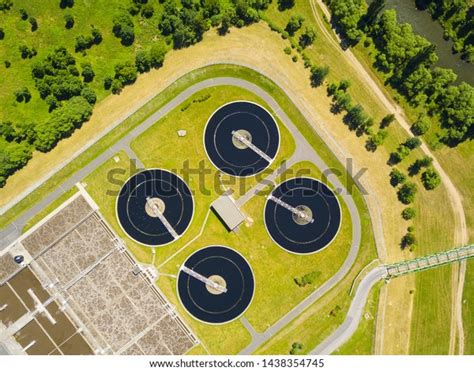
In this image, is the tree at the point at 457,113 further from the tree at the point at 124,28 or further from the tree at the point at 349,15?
the tree at the point at 124,28

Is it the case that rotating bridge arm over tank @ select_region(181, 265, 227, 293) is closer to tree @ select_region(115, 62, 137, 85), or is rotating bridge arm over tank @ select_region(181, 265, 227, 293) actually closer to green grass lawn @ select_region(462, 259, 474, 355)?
tree @ select_region(115, 62, 137, 85)

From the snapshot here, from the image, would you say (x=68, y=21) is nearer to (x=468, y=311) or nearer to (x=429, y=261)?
(x=429, y=261)

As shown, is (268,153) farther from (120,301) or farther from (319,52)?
(120,301)

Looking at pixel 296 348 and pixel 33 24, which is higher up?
pixel 33 24

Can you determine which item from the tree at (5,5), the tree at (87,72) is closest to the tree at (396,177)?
the tree at (87,72)

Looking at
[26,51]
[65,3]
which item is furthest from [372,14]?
[26,51]

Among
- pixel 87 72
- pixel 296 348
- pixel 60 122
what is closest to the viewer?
pixel 296 348
